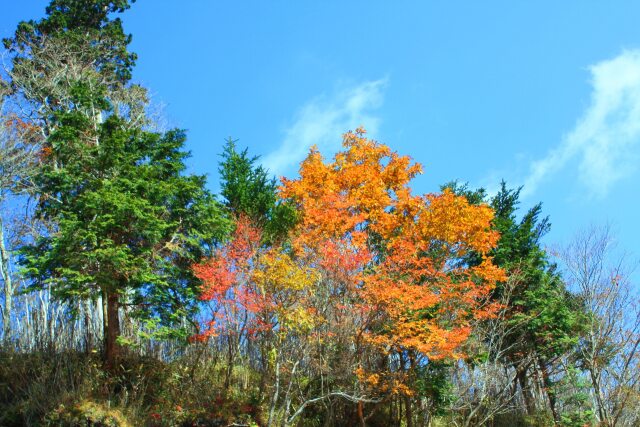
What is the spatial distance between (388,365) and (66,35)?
16.9 metres

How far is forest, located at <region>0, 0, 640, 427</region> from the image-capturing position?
12852 millimetres

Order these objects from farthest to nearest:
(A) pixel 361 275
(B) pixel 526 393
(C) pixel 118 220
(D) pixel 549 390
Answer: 1. (B) pixel 526 393
2. (D) pixel 549 390
3. (A) pixel 361 275
4. (C) pixel 118 220

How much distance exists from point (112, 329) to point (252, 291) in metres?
3.52

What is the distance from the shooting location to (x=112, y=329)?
13.3 metres

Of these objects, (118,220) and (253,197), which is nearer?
(118,220)

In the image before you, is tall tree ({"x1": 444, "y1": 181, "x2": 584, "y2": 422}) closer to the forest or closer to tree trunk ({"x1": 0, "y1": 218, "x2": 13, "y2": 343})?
the forest

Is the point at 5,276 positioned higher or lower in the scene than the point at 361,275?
higher

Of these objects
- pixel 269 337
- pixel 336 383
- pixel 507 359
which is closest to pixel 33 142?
pixel 269 337

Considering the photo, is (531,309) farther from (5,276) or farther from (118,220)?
(5,276)

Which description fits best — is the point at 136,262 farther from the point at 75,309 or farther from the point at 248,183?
the point at 248,183

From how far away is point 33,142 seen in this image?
19703 mm

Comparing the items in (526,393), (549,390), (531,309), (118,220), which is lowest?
(526,393)

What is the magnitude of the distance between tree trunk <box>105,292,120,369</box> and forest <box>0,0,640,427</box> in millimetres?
52

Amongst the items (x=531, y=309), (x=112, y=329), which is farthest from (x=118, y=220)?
(x=531, y=309)
